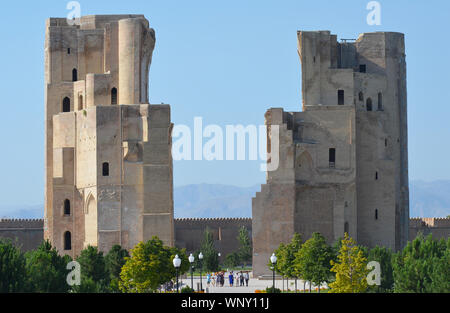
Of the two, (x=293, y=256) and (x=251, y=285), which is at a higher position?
(x=293, y=256)

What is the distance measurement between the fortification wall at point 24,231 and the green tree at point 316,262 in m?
27.2

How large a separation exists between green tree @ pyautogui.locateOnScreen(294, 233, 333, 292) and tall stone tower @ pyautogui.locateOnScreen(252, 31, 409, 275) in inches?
417

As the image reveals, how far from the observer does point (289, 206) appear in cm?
5497

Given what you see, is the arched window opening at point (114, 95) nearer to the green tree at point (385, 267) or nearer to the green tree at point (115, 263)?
the green tree at point (115, 263)

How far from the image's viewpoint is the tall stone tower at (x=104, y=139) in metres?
55.2

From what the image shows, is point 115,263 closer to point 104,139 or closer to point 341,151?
point 104,139

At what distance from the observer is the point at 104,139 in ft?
184

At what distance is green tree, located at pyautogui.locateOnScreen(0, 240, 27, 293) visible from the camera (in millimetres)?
31106

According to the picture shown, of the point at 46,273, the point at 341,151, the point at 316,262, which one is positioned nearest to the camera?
the point at 46,273

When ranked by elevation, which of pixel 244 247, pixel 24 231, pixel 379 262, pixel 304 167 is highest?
pixel 304 167

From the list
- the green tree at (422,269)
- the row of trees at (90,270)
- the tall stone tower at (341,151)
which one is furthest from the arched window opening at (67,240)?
the green tree at (422,269)

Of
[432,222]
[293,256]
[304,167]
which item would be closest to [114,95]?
[304,167]

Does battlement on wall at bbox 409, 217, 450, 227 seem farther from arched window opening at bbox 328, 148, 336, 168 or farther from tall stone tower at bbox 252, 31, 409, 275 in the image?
arched window opening at bbox 328, 148, 336, 168

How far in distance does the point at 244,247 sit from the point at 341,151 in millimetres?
13501
